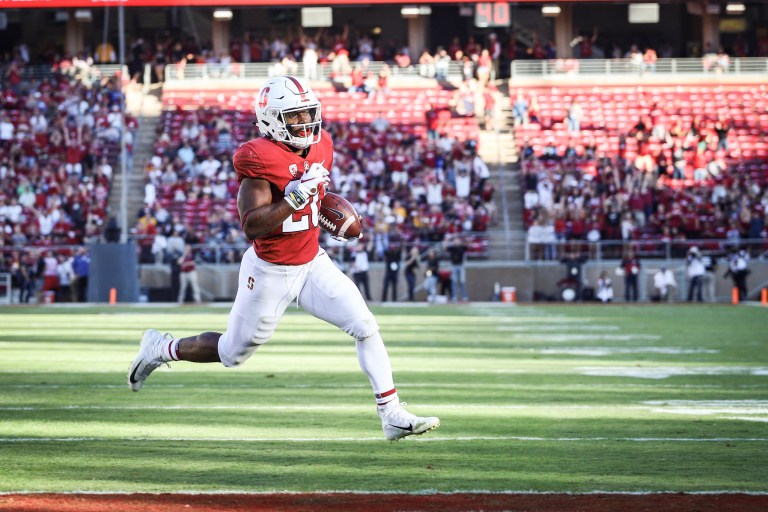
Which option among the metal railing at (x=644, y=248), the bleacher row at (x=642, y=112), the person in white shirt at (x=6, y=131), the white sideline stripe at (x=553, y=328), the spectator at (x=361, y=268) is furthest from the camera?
the person in white shirt at (x=6, y=131)

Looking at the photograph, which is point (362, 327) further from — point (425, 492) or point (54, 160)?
point (54, 160)

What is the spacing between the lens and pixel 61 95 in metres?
34.9

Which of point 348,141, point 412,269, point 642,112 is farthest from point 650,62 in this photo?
point 412,269

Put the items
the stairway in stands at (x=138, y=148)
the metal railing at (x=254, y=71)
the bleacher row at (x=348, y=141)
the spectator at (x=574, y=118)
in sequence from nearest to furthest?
the bleacher row at (x=348, y=141)
the stairway in stands at (x=138, y=148)
the spectator at (x=574, y=118)
the metal railing at (x=254, y=71)

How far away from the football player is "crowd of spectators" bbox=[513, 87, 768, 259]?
71.5ft

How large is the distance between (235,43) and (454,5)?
22.3ft

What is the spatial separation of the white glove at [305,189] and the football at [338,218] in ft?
1.65

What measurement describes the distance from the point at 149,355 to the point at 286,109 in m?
1.95

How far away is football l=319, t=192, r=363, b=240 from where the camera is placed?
701 cm

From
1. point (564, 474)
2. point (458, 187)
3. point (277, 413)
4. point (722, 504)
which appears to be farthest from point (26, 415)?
point (458, 187)

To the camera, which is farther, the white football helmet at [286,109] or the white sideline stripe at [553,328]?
the white sideline stripe at [553,328]

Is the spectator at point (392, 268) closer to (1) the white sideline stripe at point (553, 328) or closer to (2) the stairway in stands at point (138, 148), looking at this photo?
(2) the stairway in stands at point (138, 148)

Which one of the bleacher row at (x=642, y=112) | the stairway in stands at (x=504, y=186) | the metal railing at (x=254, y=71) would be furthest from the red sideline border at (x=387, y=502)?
the metal railing at (x=254, y=71)

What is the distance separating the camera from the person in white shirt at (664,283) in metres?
27.2
